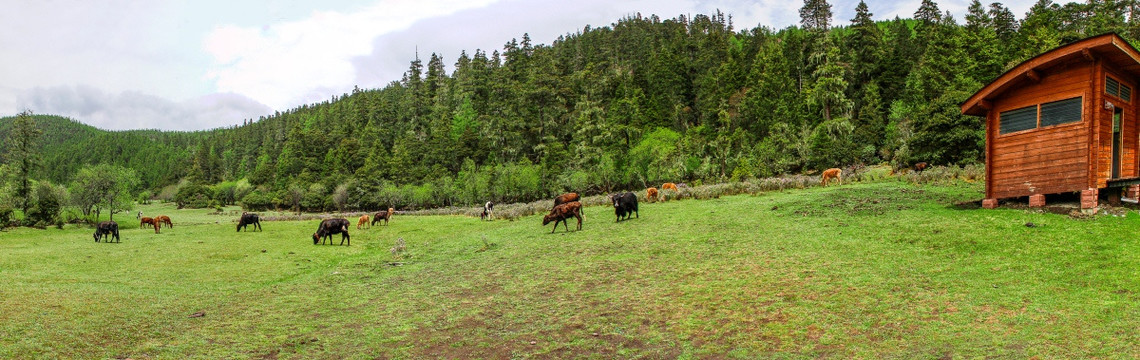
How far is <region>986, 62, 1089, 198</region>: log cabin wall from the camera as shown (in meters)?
12.4

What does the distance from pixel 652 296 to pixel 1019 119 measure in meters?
11.6

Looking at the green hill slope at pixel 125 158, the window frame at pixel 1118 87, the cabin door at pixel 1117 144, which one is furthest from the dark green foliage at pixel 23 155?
the green hill slope at pixel 125 158

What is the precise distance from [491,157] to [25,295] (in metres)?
65.9

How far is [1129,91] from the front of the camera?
1373cm

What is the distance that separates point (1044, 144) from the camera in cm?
1313

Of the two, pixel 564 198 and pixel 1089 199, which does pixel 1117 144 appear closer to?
pixel 1089 199

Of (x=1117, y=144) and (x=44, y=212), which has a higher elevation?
(x=1117, y=144)

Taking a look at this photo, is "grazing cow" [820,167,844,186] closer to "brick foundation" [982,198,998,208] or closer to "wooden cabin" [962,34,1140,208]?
"wooden cabin" [962,34,1140,208]

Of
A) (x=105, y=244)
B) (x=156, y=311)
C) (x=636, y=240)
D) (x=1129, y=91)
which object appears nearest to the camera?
(x=156, y=311)

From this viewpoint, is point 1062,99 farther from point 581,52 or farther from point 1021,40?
point 581,52

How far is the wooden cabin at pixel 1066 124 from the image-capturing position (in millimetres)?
12234

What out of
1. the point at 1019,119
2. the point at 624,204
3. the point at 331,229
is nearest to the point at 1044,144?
the point at 1019,119

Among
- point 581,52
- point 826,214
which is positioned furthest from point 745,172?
point 581,52

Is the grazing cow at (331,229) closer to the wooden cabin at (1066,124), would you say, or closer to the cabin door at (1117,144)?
the wooden cabin at (1066,124)
